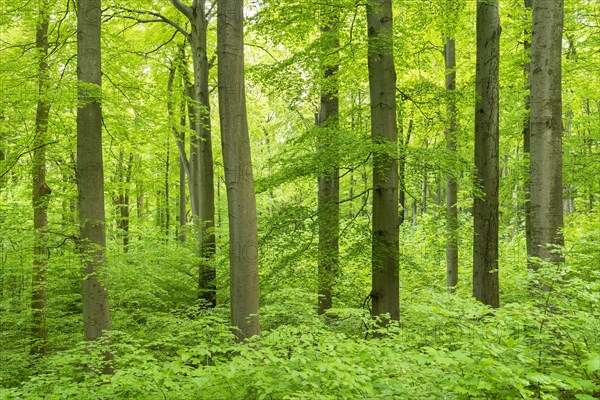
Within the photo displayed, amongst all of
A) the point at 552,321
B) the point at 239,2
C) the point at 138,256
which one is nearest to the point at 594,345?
the point at 552,321

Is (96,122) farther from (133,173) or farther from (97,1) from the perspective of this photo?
(133,173)

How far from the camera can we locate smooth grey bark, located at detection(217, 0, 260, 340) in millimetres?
5047

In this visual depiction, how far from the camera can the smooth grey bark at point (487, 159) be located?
23.0 feet

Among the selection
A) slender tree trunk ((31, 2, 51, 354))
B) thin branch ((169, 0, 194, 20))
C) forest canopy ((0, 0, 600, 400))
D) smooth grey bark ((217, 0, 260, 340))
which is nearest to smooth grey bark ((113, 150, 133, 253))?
slender tree trunk ((31, 2, 51, 354))

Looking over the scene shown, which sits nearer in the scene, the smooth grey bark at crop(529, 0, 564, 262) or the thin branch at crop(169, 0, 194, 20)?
the smooth grey bark at crop(529, 0, 564, 262)

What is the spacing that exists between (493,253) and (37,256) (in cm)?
849

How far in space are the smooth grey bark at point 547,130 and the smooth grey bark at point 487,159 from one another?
32.2 inches

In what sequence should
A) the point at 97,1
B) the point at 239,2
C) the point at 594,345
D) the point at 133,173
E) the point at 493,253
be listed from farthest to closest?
the point at 133,173, the point at 493,253, the point at 97,1, the point at 239,2, the point at 594,345

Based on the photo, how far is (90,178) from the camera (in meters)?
6.15

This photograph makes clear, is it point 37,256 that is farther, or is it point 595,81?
point 595,81

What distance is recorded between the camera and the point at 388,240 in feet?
20.6

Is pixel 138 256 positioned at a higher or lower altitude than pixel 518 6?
lower

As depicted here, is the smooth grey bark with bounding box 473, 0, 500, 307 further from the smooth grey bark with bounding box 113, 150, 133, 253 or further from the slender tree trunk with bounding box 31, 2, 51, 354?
the smooth grey bark with bounding box 113, 150, 133, 253

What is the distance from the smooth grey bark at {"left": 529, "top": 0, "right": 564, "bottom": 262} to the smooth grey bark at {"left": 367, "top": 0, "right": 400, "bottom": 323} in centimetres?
215
